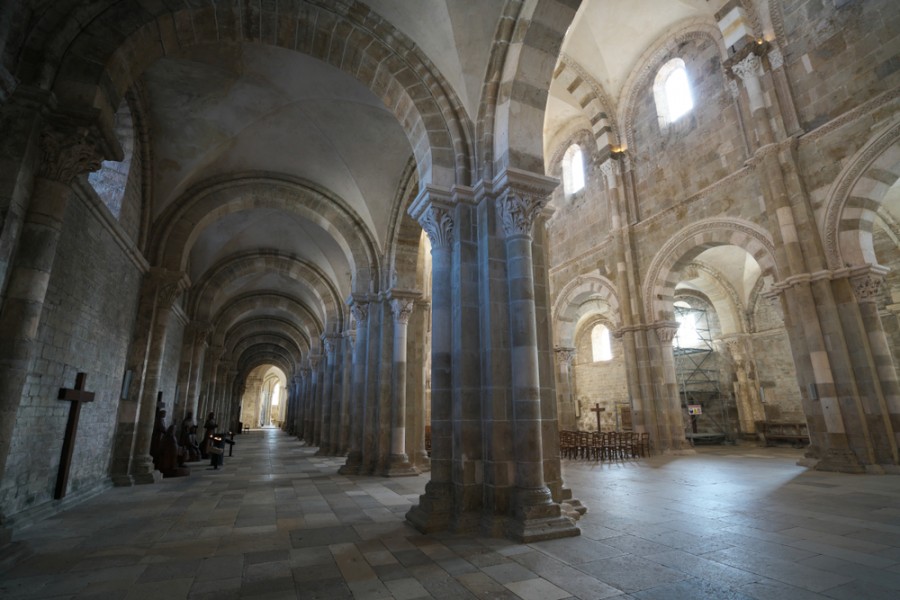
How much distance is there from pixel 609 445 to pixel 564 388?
22.9 ft

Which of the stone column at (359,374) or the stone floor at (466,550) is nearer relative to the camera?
the stone floor at (466,550)

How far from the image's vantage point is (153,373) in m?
9.77

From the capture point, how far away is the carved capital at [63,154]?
4875mm

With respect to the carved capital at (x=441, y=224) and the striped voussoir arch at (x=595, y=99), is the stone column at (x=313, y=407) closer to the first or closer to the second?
the striped voussoir arch at (x=595, y=99)

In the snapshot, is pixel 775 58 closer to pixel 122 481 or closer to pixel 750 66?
pixel 750 66

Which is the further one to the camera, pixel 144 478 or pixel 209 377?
pixel 209 377

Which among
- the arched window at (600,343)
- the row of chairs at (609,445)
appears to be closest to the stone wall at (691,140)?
the row of chairs at (609,445)

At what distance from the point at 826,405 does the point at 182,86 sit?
14984 millimetres

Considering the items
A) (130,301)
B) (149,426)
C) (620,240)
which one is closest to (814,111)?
(620,240)

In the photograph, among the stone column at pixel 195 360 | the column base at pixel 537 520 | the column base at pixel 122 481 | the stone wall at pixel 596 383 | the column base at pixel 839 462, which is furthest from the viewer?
the stone wall at pixel 596 383

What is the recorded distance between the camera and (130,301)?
926cm

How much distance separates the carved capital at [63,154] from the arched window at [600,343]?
24.5m

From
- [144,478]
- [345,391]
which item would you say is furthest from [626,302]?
[144,478]

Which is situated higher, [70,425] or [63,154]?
[63,154]
